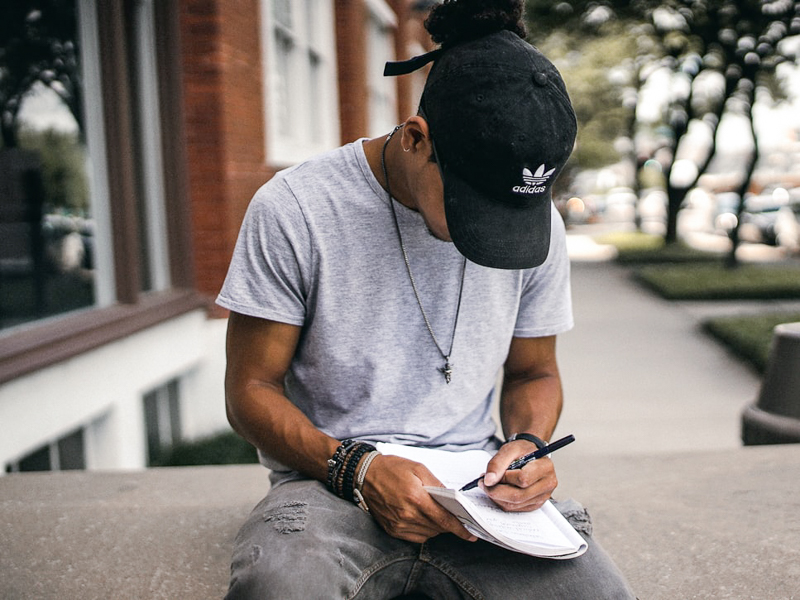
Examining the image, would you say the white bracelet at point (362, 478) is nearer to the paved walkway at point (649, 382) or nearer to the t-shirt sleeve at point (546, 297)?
the t-shirt sleeve at point (546, 297)

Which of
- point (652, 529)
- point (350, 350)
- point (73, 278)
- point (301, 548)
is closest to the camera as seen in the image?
point (301, 548)

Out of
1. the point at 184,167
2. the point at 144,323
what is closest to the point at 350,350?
the point at 144,323

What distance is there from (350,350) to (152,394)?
12.3 ft

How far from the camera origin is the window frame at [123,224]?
4.32 meters

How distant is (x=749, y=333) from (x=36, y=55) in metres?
7.61

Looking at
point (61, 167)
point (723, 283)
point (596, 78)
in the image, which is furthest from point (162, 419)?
point (596, 78)

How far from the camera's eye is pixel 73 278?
511cm

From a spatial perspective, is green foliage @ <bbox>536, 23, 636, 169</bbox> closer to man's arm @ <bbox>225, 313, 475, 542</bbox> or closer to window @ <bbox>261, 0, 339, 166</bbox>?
window @ <bbox>261, 0, 339, 166</bbox>

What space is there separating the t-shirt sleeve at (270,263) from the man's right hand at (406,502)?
49 centimetres

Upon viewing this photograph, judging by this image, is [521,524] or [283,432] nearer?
[521,524]

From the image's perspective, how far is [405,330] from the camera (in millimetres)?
2387

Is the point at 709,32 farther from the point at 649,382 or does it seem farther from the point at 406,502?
the point at 406,502

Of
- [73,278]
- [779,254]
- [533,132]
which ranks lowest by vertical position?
[779,254]

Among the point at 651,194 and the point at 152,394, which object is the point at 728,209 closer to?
A: the point at 651,194
